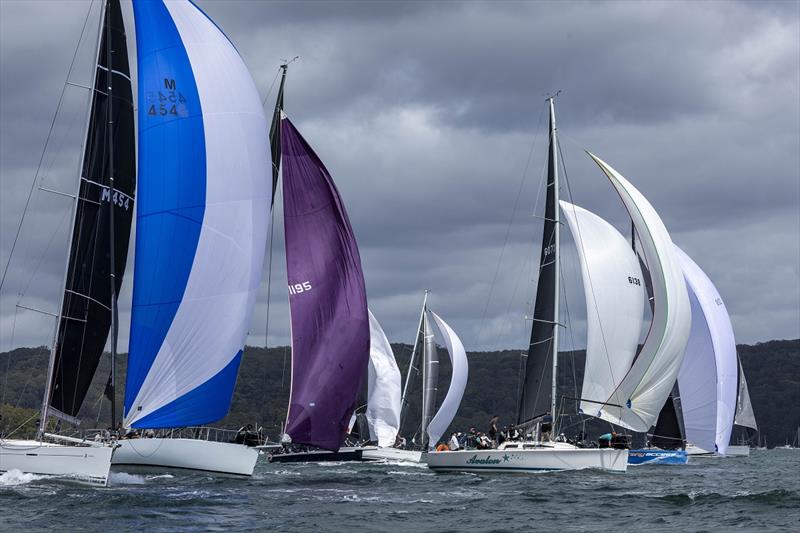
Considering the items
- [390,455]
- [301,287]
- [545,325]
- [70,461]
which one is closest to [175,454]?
[70,461]

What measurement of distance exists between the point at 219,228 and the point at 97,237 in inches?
147

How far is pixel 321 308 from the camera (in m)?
34.5

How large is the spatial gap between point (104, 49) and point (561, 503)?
17215mm

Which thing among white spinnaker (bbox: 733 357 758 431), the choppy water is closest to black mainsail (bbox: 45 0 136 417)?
the choppy water

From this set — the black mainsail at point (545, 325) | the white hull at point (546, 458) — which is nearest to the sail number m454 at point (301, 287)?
the white hull at point (546, 458)

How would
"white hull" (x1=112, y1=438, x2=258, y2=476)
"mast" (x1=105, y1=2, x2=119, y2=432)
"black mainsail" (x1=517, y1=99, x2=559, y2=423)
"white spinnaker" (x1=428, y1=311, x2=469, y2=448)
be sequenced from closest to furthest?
"mast" (x1=105, y1=2, x2=119, y2=432)
"white hull" (x1=112, y1=438, x2=258, y2=476)
"black mainsail" (x1=517, y1=99, x2=559, y2=423)
"white spinnaker" (x1=428, y1=311, x2=469, y2=448)

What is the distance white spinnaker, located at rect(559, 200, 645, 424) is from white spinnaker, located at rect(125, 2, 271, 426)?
770 inches

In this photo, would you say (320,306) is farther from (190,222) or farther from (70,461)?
(70,461)

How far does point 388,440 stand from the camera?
67.7 meters

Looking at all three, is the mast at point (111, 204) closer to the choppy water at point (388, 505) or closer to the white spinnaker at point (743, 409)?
the choppy water at point (388, 505)

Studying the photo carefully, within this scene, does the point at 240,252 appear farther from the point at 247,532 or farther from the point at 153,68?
the point at 247,532

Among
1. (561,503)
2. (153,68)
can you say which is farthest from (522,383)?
(153,68)

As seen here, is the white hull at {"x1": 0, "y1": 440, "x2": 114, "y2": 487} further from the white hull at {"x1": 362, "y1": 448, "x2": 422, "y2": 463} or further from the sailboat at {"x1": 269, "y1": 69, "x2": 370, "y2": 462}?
the white hull at {"x1": 362, "y1": 448, "x2": 422, "y2": 463}

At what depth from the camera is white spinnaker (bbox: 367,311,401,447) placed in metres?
68.0
